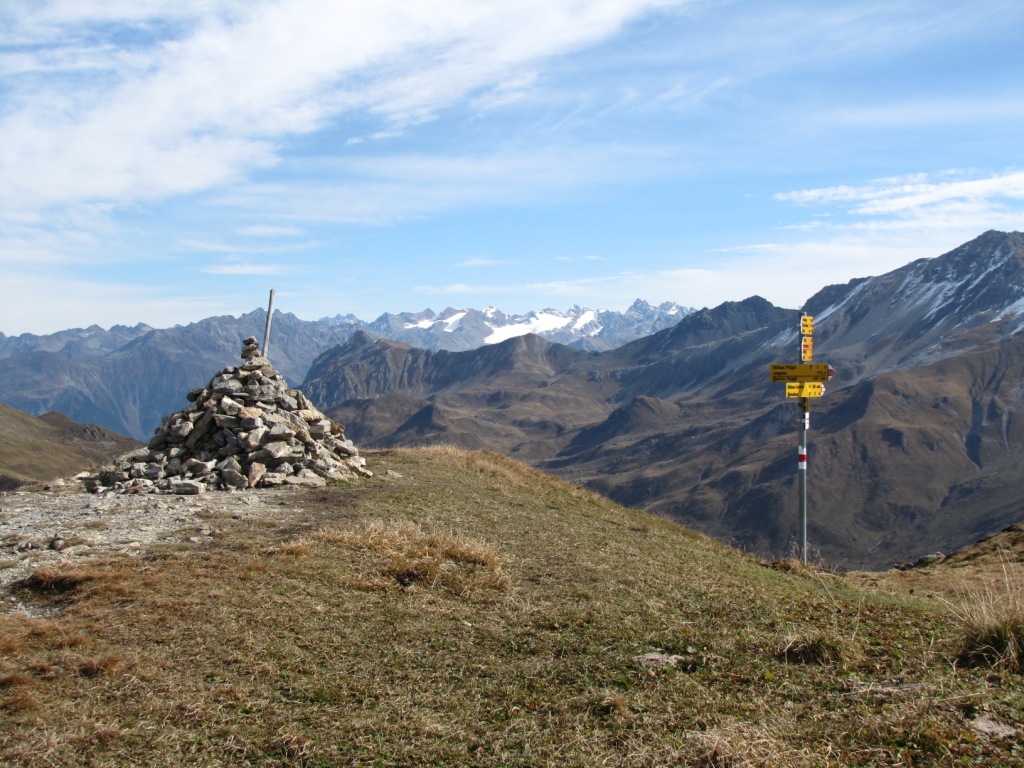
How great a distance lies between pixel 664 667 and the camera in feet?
28.9

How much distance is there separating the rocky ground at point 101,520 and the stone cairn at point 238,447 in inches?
27.7

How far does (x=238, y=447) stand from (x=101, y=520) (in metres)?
5.53

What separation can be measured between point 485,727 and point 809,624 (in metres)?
5.17

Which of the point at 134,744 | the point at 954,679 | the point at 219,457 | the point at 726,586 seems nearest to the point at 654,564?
the point at 726,586

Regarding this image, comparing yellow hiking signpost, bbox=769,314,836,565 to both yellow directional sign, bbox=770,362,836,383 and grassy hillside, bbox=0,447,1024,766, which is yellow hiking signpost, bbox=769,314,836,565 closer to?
yellow directional sign, bbox=770,362,836,383

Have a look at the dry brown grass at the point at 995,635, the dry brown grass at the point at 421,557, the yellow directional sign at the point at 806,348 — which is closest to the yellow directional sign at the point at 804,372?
A: the yellow directional sign at the point at 806,348

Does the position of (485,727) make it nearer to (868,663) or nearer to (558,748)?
(558,748)

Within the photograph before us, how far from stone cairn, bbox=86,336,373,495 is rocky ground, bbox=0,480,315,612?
0.70m

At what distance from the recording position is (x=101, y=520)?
15.5 meters

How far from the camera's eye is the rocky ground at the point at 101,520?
12.8 meters

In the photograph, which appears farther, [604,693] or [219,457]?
[219,457]

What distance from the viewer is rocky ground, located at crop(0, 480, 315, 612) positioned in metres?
12.8

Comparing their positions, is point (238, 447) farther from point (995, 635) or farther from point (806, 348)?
point (995, 635)

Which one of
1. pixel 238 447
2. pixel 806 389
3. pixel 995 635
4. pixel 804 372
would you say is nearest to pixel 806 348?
pixel 804 372
